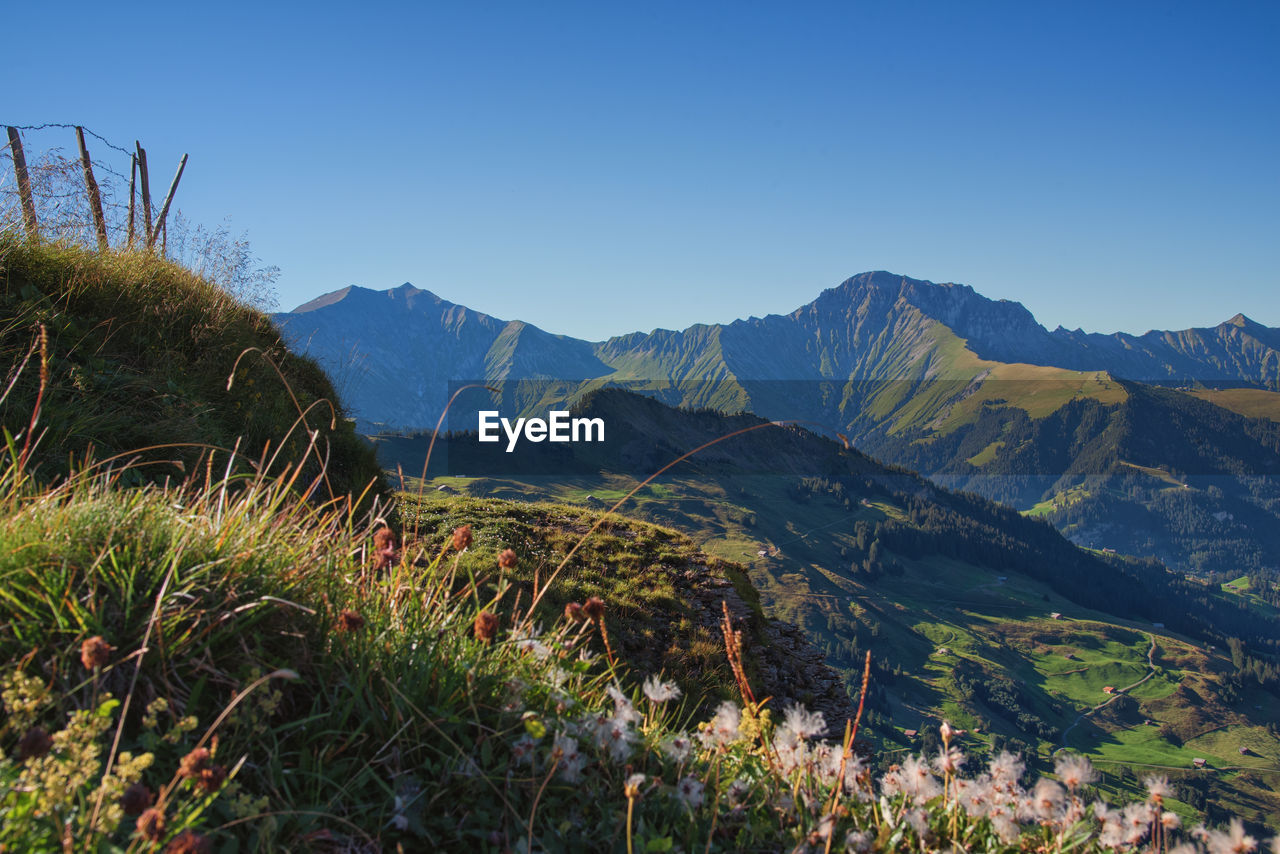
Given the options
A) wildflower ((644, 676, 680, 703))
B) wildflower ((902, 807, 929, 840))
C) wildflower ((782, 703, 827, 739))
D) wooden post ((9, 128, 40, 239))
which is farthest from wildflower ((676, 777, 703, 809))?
wooden post ((9, 128, 40, 239))

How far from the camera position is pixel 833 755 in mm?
4145

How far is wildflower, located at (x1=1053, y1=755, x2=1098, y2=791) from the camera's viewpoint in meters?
3.71

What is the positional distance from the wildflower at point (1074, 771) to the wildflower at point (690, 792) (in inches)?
73.7

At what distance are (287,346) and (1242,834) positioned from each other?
14.6m

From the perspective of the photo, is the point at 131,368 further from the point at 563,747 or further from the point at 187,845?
the point at 187,845

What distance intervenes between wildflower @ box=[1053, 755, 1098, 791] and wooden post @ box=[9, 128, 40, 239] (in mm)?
11547

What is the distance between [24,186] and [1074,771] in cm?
1353

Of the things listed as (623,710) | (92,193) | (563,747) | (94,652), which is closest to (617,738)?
(623,710)

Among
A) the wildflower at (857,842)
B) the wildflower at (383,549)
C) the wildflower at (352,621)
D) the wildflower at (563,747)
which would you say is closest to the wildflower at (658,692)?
the wildflower at (563,747)

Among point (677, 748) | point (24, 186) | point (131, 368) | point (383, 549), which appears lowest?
point (677, 748)

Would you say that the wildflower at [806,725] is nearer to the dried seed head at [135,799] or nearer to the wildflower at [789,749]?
the wildflower at [789,749]

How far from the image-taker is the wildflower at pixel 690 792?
3.45 meters

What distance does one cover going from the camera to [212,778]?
2.34 meters

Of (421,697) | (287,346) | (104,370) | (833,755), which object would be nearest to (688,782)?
(833,755)
